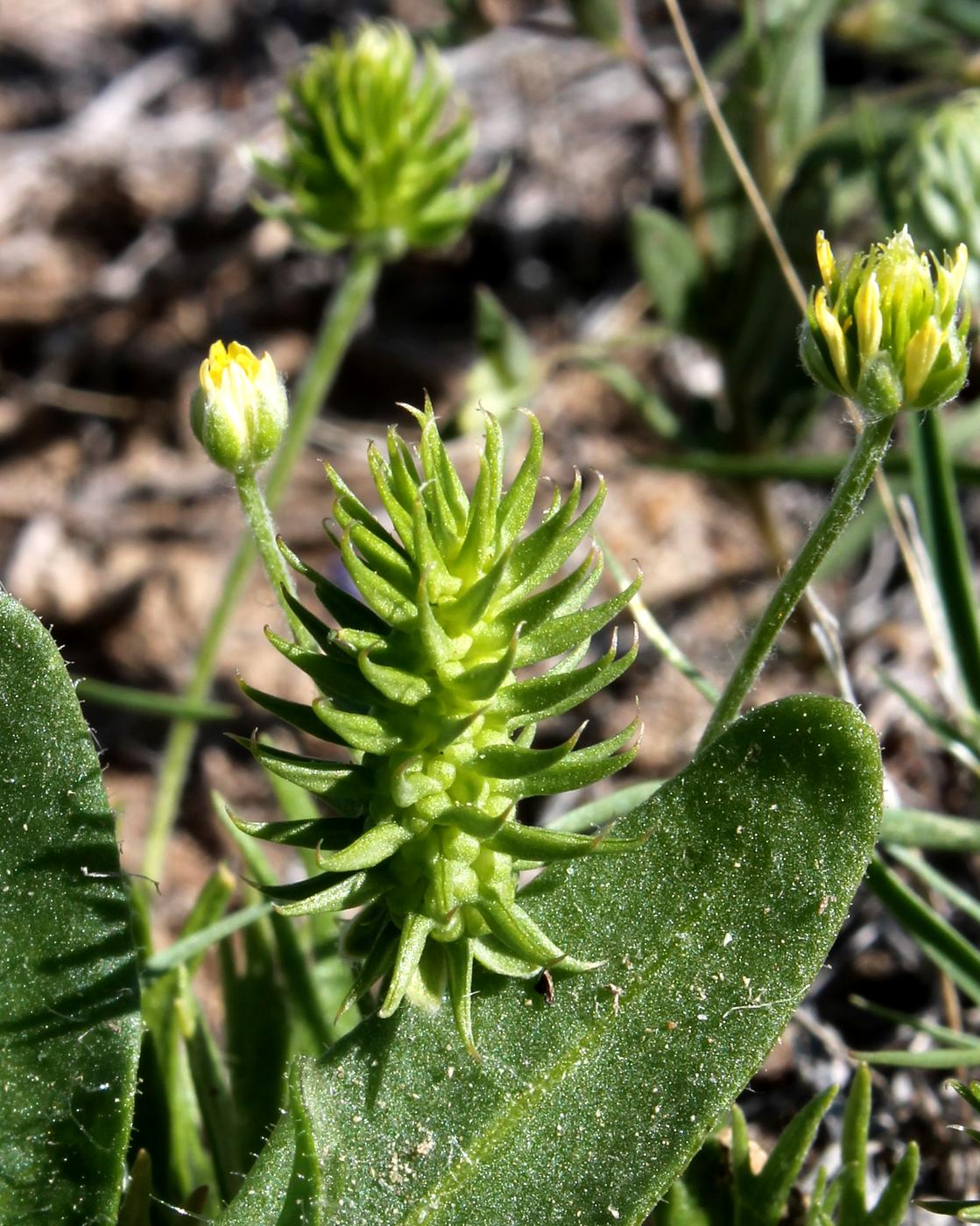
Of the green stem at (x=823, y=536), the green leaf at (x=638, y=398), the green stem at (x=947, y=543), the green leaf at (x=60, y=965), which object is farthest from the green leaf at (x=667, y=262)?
the green leaf at (x=60, y=965)

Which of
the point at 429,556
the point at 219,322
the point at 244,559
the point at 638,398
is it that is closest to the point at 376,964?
the point at 429,556

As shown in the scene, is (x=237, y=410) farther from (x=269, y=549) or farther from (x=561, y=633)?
(x=561, y=633)

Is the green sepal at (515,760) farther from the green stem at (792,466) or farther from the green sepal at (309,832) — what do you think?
the green stem at (792,466)

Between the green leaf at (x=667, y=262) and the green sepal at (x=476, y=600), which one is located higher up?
the green sepal at (x=476, y=600)

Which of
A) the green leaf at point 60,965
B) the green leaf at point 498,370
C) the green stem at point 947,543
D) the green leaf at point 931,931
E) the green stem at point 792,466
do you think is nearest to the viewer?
the green leaf at point 60,965

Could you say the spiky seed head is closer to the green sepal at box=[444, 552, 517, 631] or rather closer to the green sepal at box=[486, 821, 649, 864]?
the green sepal at box=[444, 552, 517, 631]

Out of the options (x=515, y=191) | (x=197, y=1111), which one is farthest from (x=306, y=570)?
(x=515, y=191)

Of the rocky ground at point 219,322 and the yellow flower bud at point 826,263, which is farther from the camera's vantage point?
the rocky ground at point 219,322
